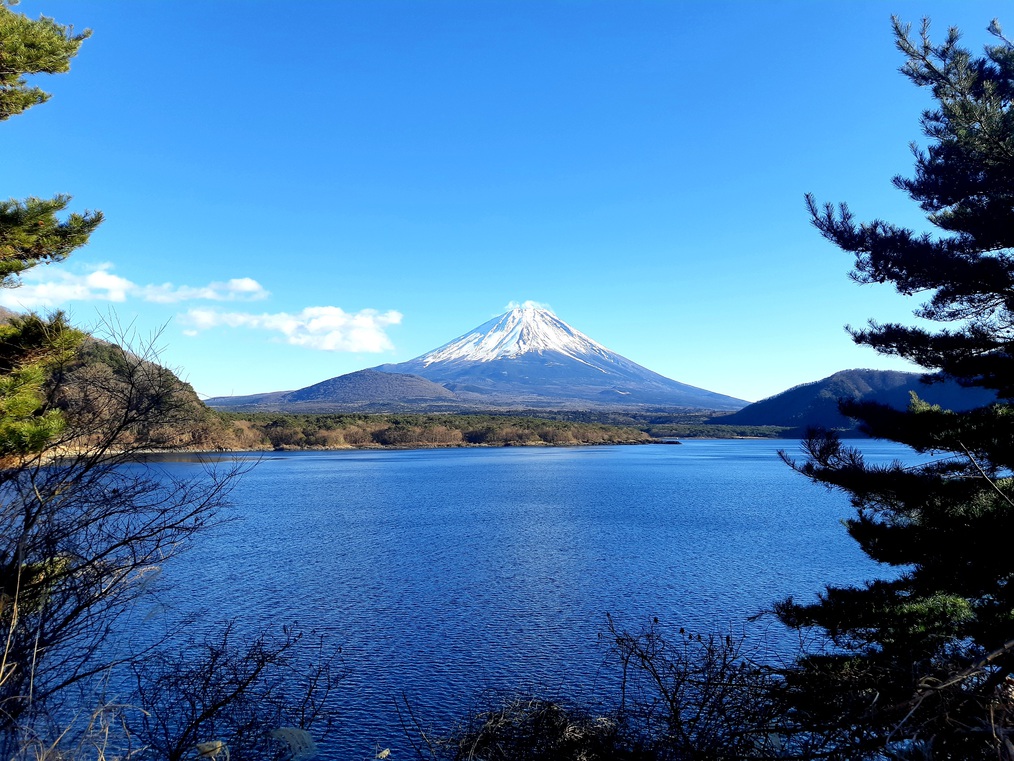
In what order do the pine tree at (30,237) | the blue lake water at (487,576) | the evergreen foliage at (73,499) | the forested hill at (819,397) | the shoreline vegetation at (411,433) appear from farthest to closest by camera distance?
the forested hill at (819,397), the shoreline vegetation at (411,433), the blue lake water at (487,576), the pine tree at (30,237), the evergreen foliage at (73,499)

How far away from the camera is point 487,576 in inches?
599

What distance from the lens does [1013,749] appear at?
84.0 inches

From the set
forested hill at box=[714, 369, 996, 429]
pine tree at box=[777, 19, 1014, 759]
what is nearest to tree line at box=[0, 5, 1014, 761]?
pine tree at box=[777, 19, 1014, 759]

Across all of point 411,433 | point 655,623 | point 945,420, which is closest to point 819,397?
point 411,433

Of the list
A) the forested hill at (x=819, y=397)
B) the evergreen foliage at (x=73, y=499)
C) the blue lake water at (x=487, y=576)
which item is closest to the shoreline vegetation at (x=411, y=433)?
the forested hill at (x=819, y=397)

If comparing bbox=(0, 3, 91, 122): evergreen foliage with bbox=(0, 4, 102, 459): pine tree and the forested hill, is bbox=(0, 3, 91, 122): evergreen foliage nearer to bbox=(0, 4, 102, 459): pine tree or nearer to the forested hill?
bbox=(0, 4, 102, 459): pine tree

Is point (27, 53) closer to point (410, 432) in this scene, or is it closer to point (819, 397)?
point (410, 432)

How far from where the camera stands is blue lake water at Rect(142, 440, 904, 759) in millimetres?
9422

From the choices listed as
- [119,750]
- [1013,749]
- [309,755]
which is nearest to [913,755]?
[1013,749]

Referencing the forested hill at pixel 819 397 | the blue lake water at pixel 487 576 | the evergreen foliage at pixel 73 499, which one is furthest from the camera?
the forested hill at pixel 819 397

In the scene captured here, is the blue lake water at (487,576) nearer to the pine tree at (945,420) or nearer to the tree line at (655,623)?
the tree line at (655,623)

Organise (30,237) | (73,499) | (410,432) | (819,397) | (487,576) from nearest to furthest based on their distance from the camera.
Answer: (73,499) → (30,237) → (487,576) → (410,432) → (819,397)

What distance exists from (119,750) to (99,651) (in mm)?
2996

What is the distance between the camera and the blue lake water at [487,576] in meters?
9.42
